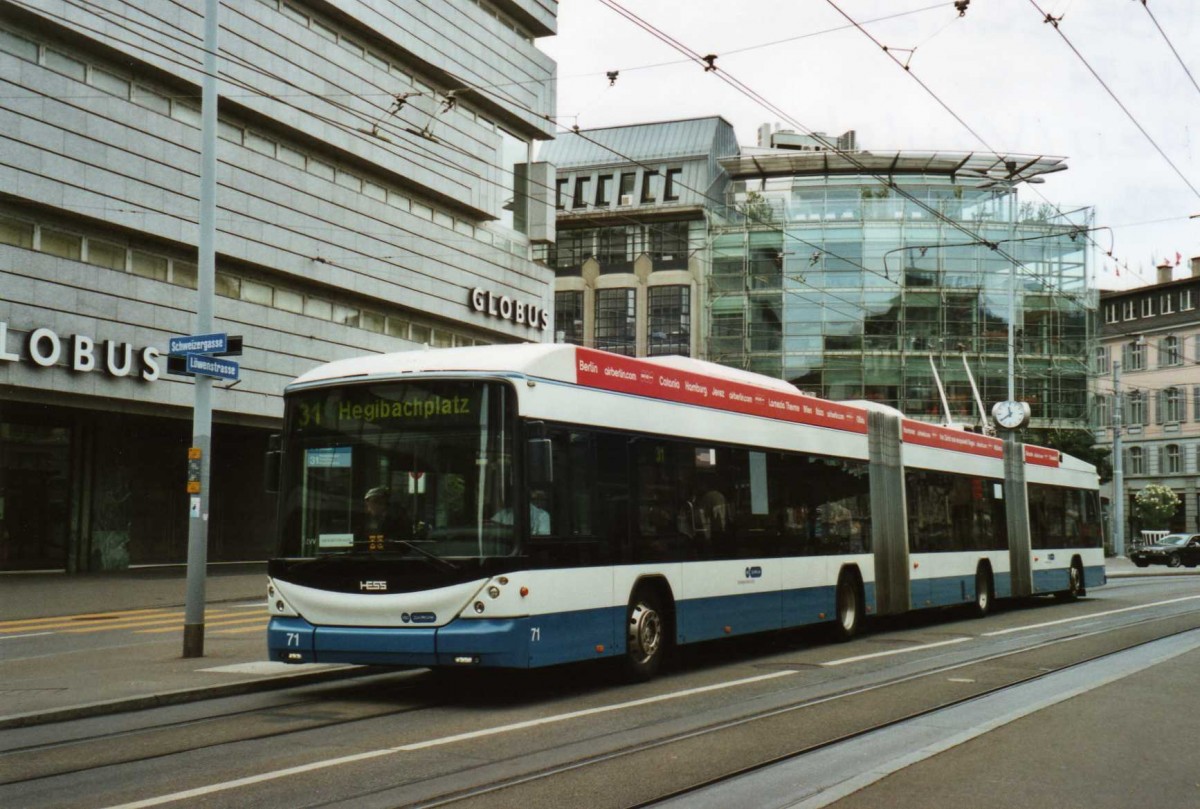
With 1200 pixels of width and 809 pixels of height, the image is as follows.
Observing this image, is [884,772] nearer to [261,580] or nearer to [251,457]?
[261,580]

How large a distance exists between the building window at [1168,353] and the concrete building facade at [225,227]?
175 feet

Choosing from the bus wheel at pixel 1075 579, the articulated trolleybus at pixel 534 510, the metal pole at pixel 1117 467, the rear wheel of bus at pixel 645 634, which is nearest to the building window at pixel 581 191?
the metal pole at pixel 1117 467

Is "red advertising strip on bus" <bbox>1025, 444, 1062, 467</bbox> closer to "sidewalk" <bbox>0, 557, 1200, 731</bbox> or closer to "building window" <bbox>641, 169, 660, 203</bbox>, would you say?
"sidewalk" <bbox>0, 557, 1200, 731</bbox>

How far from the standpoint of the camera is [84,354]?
2814cm

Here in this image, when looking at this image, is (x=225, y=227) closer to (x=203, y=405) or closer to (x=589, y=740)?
(x=203, y=405)

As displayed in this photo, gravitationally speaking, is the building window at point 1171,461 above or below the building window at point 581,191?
below

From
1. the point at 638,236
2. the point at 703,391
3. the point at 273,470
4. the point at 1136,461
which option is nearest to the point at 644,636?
the point at 703,391

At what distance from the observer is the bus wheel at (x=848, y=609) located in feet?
53.2

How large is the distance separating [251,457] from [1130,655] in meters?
28.4

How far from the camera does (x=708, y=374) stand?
537 inches

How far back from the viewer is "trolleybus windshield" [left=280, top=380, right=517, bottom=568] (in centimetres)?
1008

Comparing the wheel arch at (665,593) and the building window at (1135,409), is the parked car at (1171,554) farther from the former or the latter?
the wheel arch at (665,593)

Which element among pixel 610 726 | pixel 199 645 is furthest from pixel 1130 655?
pixel 199 645

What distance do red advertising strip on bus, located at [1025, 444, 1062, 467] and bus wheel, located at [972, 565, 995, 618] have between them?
3.28 metres
